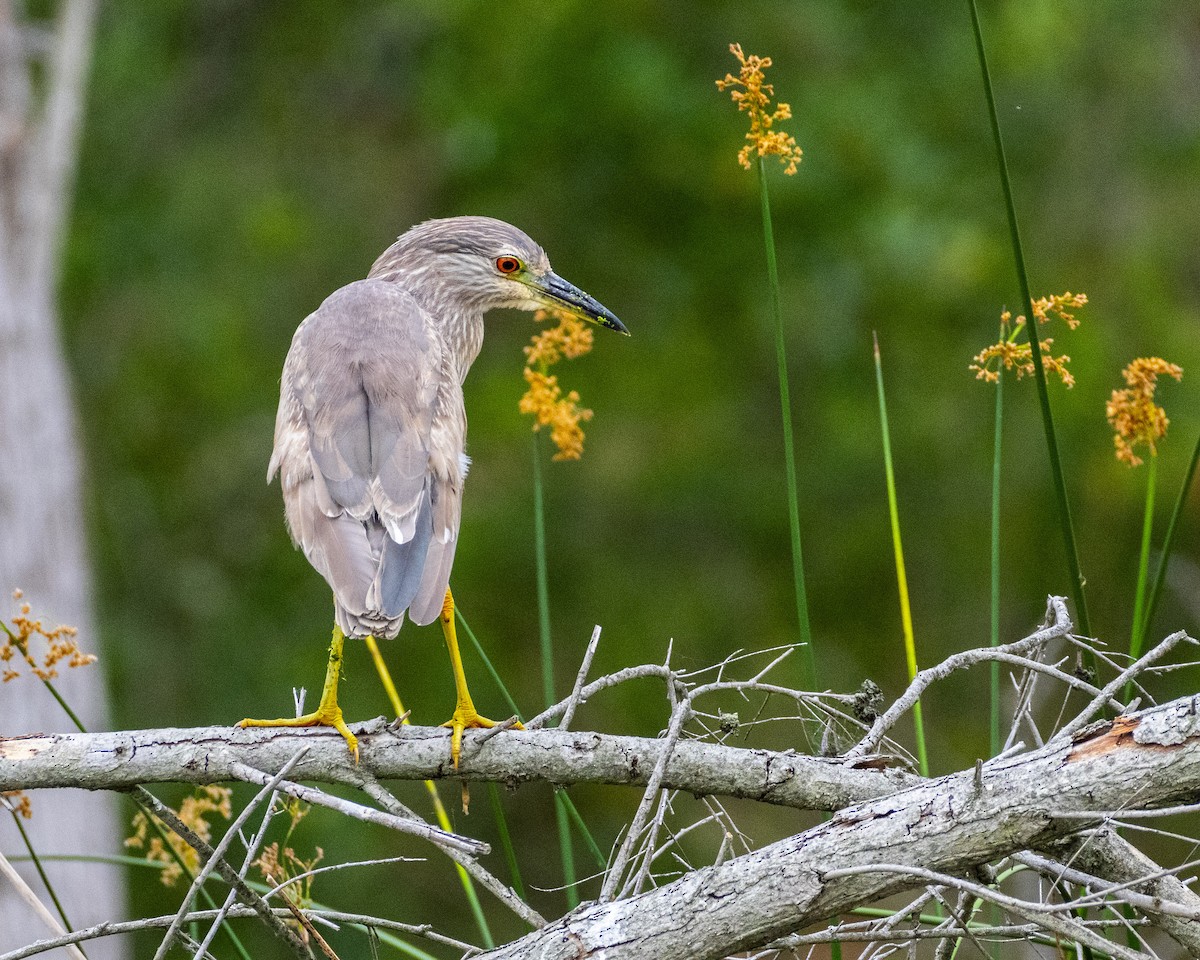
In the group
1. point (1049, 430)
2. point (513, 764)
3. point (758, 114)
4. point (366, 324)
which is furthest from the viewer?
point (366, 324)

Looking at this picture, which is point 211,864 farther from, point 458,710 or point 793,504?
point 793,504

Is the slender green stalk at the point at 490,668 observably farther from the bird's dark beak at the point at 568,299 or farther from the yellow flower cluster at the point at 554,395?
the bird's dark beak at the point at 568,299

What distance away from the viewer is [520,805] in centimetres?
878

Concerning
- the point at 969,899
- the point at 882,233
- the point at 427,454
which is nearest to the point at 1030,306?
the point at 969,899

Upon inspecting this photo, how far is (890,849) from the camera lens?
2.00 meters

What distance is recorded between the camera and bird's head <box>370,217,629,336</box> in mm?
3920

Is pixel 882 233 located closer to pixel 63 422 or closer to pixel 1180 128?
pixel 1180 128

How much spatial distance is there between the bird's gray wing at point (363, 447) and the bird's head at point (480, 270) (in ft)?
1.83

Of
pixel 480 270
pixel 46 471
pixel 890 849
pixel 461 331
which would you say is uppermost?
pixel 480 270

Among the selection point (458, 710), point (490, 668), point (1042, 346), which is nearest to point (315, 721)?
point (458, 710)

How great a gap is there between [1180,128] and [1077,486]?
202 cm

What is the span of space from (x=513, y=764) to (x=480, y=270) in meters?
Answer: 1.84

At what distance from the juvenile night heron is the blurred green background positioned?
4.01 metres

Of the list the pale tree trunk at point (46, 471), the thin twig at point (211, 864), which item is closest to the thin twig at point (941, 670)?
the thin twig at point (211, 864)
